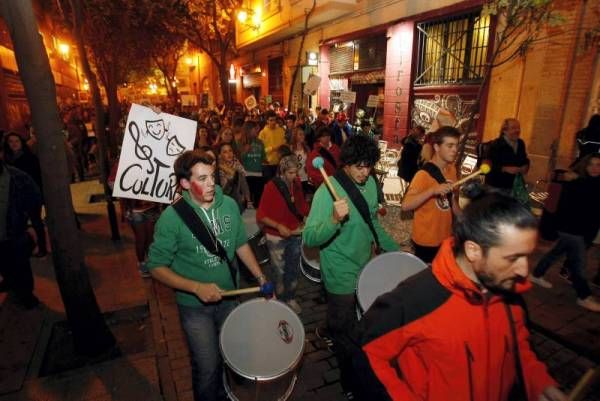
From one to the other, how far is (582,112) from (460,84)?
3951 mm

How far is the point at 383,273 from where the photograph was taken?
117 inches

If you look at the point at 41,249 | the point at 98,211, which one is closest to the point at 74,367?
the point at 41,249

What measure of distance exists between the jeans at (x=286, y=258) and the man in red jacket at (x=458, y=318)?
2.89 meters

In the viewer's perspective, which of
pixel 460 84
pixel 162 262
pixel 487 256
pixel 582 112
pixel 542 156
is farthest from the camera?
pixel 460 84

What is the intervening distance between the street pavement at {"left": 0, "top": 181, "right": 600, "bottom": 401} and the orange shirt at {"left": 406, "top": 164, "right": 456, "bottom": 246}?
125 cm

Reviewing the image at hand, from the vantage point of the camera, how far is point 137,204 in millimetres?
5469

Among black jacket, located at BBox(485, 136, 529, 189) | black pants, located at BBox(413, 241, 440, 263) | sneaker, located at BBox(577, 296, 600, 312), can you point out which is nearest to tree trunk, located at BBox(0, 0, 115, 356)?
black pants, located at BBox(413, 241, 440, 263)

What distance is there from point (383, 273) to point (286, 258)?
1874 mm

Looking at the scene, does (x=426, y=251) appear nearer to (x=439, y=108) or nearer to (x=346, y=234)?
(x=346, y=234)

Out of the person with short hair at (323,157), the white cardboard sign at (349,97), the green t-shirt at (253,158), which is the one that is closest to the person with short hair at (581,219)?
the person with short hair at (323,157)

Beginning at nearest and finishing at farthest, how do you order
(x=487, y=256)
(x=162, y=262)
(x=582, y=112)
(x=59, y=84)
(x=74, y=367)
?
(x=487, y=256), (x=162, y=262), (x=74, y=367), (x=582, y=112), (x=59, y=84)

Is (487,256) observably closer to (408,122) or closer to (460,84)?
(460,84)

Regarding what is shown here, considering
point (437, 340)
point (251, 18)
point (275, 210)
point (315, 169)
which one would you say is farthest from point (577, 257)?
point (251, 18)

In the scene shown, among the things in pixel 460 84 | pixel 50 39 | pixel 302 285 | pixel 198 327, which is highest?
pixel 50 39
